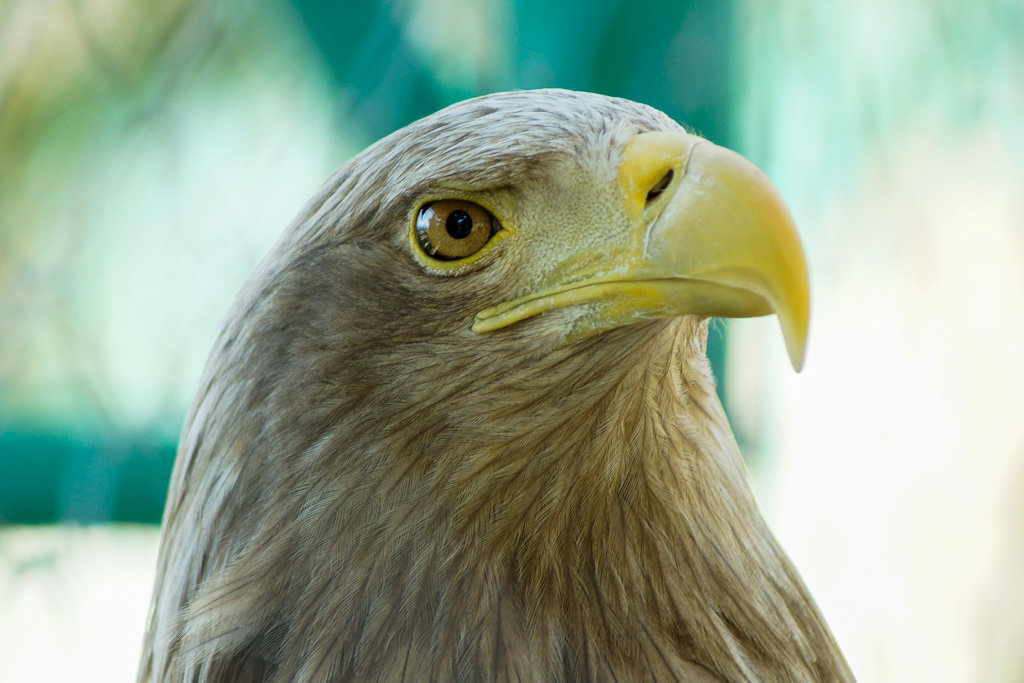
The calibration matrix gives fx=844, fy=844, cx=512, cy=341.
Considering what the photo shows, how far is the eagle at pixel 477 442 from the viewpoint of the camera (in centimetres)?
72

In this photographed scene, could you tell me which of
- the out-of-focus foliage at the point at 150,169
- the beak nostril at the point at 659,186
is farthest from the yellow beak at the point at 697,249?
the out-of-focus foliage at the point at 150,169

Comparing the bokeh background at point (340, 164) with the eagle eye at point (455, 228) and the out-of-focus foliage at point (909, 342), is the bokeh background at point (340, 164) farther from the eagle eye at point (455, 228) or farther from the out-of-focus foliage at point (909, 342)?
the eagle eye at point (455, 228)

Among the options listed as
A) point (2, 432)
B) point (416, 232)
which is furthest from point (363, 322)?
point (2, 432)

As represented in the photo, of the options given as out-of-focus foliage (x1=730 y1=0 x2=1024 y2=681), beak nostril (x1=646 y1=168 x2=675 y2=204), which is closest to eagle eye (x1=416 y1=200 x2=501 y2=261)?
beak nostril (x1=646 y1=168 x2=675 y2=204)

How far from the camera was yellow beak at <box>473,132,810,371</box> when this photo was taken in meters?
0.62

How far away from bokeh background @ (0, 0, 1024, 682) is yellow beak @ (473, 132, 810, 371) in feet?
2.75

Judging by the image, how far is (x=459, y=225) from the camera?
738mm

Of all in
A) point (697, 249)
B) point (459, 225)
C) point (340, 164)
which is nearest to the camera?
point (697, 249)

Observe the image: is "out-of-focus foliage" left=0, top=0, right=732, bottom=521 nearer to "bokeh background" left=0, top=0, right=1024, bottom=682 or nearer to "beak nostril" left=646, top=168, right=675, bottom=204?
"bokeh background" left=0, top=0, right=1024, bottom=682

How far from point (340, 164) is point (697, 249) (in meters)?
1.07

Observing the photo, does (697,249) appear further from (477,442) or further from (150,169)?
(150,169)

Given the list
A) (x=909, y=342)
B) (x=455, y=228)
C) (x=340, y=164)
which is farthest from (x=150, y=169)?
(x=909, y=342)

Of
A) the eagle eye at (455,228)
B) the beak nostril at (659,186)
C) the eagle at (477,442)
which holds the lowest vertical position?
the eagle at (477,442)

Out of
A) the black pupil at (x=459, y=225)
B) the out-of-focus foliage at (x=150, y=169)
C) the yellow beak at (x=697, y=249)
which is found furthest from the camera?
the out-of-focus foliage at (x=150, y=169)
